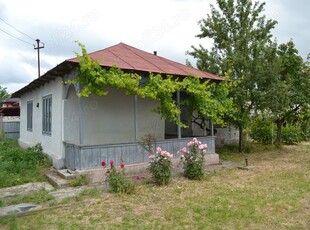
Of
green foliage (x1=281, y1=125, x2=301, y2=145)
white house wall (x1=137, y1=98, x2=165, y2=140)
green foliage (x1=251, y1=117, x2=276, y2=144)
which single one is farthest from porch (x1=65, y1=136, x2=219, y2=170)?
green foliage (x1=281, y1=125, x2=301, y2=145)

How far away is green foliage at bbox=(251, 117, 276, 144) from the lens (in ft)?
50.1

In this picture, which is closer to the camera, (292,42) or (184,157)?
(184,157)

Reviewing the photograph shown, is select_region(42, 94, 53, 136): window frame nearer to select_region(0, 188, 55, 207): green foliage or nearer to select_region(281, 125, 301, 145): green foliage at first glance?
select_region(0, 188, 55, 207): green foliage

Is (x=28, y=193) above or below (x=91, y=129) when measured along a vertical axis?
below

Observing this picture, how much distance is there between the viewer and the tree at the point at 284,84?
10.8m

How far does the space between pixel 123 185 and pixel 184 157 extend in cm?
211

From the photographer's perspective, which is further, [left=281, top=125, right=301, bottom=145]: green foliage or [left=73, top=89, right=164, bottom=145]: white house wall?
[left=281, top=125, right=301, bottom=145]: green foliage

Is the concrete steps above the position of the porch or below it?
below

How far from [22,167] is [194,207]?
17.7 feet

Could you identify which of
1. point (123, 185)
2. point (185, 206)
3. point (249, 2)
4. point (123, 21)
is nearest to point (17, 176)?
point (123, 185)

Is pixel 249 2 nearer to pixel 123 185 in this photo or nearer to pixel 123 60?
pixel 123 60

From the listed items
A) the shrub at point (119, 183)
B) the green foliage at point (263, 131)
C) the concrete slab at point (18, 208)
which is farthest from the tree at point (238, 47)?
the concrete slab at point (18, 208)

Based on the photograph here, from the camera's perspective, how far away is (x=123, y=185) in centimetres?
599

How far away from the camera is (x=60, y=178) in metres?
7.13
